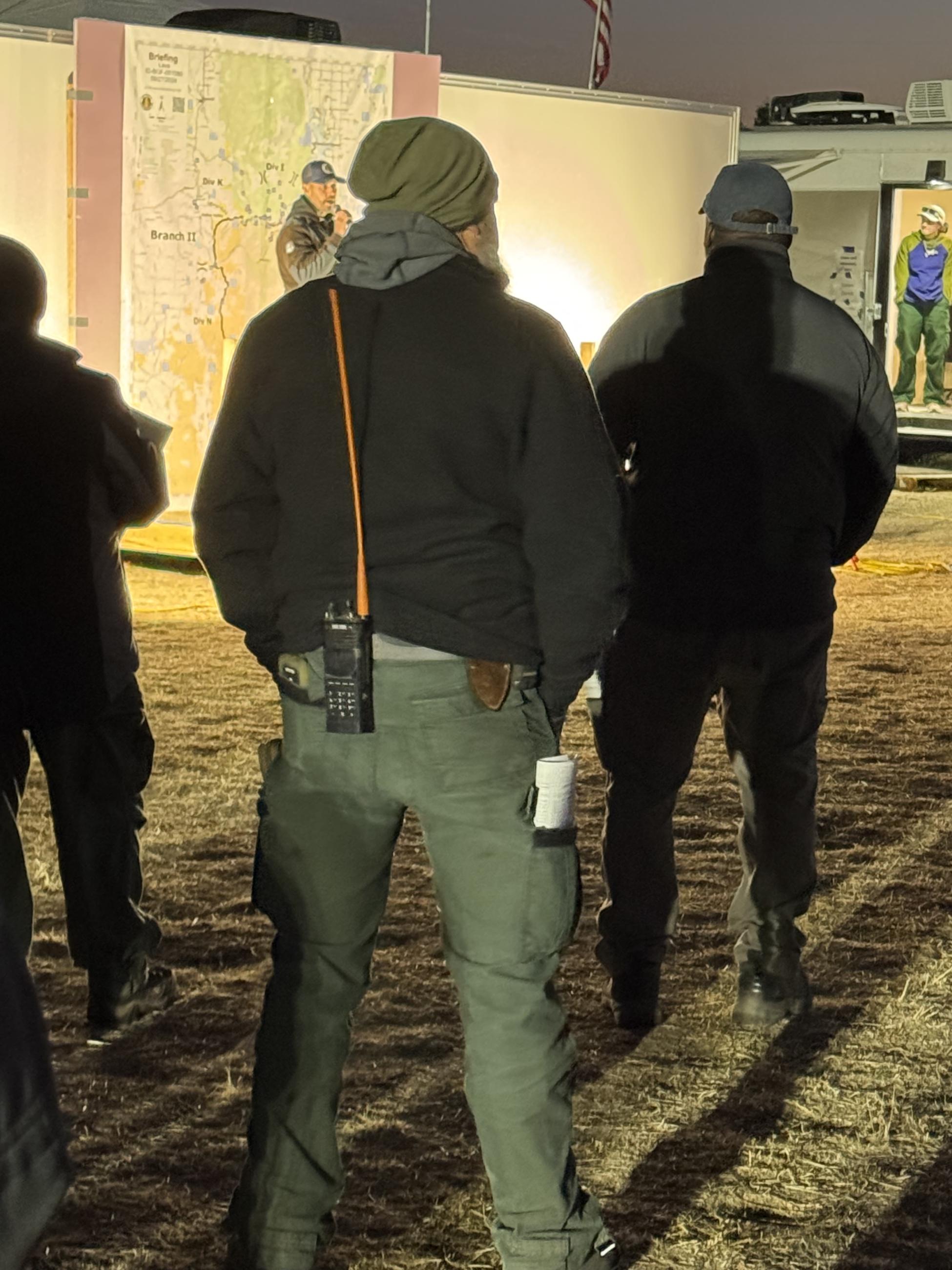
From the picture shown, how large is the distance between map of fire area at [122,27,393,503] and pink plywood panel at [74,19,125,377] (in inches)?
2.2

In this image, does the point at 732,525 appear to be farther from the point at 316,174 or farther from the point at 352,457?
the point at 316,174

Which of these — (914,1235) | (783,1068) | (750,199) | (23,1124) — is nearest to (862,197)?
(750,199)

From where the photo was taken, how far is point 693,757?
13.6ft

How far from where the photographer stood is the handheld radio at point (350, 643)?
8.86 feet

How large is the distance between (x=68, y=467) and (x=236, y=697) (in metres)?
4.11

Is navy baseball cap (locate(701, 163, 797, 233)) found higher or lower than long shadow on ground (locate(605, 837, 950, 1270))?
higher

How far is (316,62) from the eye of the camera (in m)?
11.0

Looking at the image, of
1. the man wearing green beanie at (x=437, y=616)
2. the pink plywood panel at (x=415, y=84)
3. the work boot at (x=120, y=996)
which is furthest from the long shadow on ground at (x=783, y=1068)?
the pink plywood panel at (x=415, y=84)

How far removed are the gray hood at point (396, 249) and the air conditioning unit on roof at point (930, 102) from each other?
16.2 meters

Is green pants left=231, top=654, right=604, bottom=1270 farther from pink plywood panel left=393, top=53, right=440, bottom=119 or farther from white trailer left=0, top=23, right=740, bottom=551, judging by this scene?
pink plywood panel left=393, top=53, right=440, bottom=119

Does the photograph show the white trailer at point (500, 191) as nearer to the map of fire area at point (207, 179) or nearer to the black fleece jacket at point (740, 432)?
the map of fire area at point (207, 179)

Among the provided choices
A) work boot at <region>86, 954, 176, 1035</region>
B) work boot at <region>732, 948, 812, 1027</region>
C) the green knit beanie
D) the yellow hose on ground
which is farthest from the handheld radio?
the yellow hose on ground

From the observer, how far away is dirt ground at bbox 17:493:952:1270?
3262 millimetres

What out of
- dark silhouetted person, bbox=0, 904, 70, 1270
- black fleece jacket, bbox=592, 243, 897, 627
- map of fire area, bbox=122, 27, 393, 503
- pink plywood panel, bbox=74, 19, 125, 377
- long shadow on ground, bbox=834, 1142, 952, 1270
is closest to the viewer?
dark silhouetted person, bbox=0, 904, 70, 1270
